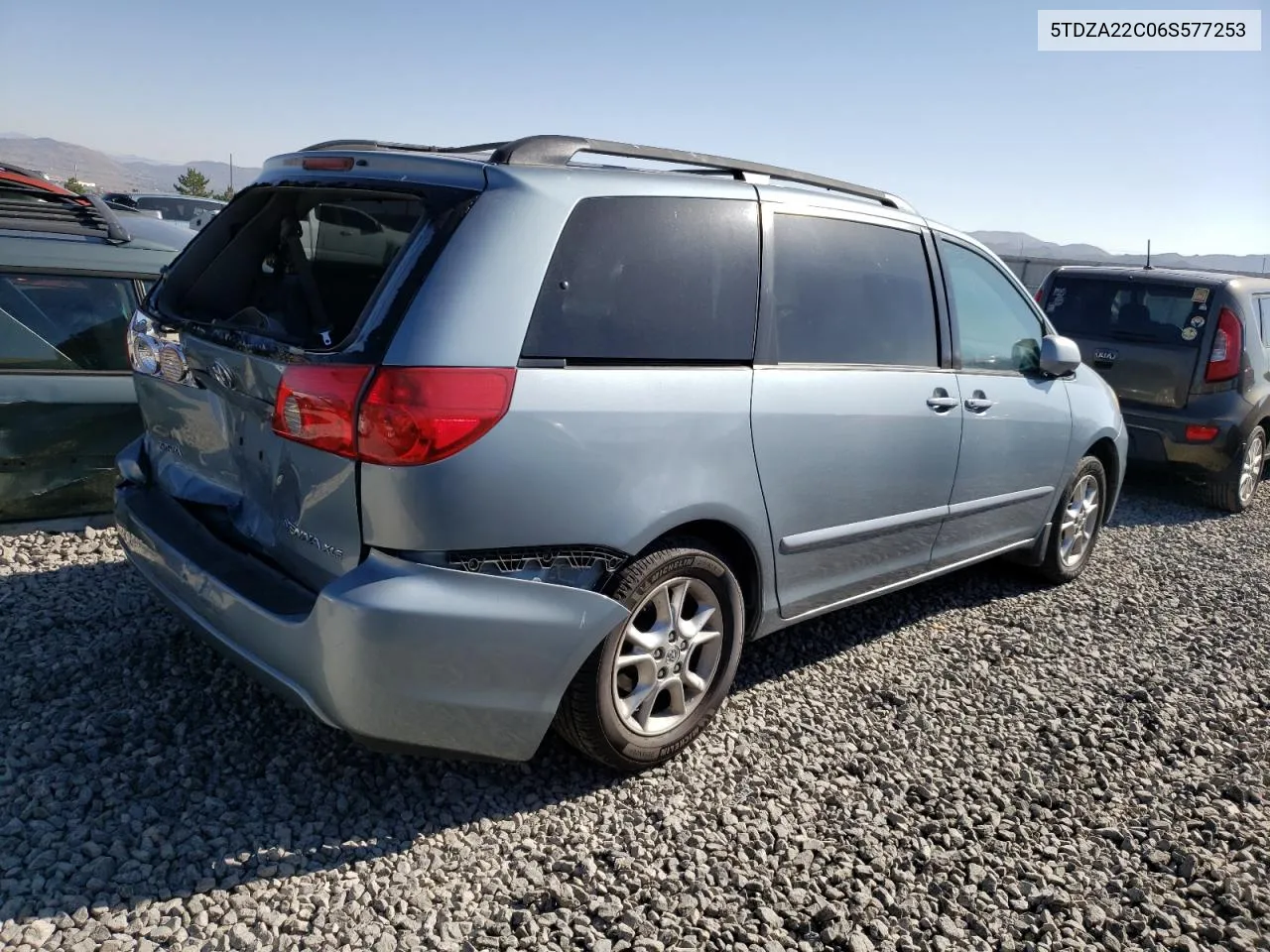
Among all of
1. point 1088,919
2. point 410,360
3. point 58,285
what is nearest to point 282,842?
point 410,360

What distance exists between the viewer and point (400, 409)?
240cm

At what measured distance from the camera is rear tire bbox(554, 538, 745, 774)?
2.86 meters

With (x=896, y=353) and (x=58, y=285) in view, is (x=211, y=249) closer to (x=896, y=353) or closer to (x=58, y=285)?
(x=58, y=285)

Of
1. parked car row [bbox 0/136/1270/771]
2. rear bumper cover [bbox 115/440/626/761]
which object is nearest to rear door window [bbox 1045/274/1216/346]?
parked car row [bbox 0/136/1270/771]

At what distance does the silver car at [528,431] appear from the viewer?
2471 mm

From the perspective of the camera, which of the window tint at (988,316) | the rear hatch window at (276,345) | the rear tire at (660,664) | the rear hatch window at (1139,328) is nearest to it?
the rear hatch window at (276,345)

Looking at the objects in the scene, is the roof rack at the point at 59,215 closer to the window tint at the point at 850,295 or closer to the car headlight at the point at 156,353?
the car headlight at the point at 156,353

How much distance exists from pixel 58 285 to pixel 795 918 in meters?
4.02

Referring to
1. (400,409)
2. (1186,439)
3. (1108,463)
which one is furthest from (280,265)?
(1186,439)

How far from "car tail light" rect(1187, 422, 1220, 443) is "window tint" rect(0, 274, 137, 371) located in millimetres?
6767

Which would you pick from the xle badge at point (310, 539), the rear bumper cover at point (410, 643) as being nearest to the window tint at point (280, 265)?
the xle badge at point (310, 539)

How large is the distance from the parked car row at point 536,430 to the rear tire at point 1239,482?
419 centimetres

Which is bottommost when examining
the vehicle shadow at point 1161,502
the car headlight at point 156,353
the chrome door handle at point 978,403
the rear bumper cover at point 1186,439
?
the vehicle shadow at point 1161,502

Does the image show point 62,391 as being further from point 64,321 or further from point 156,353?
point 156,353
